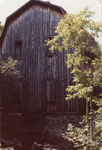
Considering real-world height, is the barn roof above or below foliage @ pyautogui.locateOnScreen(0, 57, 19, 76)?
above

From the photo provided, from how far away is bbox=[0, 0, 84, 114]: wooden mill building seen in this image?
14609 mm

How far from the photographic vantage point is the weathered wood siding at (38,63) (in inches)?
573

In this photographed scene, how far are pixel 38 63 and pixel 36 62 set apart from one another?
0.19 metres

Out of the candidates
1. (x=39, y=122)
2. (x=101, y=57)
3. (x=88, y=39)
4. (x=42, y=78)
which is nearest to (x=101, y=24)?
(x=88, y=39)

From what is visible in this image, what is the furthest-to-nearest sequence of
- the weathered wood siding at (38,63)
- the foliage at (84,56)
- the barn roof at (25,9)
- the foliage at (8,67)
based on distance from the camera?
the barn roof at (25,9)
the weathered wood siding at (38,63)
the foliage at (8,67)
the foliage at (84,56)

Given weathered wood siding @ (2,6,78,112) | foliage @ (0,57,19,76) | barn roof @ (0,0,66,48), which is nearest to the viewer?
foliage @ (0,57,19,76)

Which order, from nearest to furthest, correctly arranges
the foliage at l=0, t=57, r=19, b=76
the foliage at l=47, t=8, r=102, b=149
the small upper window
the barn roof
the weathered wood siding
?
the foliage at l=47, t=8, r=102, b=149 < the foliage at l=0, t=57, r=19, b=76 < the weathered wood siding < the barn roof < the small upper window

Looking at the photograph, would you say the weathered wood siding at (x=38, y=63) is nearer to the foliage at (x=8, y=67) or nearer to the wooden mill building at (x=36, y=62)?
the wooden mill building at (x=36, y=62)

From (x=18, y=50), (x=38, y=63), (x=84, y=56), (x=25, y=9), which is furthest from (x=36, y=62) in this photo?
(x=84, y=56)

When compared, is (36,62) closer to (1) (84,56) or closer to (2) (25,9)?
(2) (25,9)

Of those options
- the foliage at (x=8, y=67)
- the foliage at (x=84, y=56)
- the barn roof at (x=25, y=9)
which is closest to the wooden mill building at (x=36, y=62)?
the barn roof at (x=25, y=9)

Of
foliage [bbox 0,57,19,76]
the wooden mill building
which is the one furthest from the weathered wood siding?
foliage [bbox 0,57,19,76]

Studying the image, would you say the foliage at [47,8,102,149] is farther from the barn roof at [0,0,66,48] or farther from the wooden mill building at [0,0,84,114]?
the barn roof at [0,0,66,48]

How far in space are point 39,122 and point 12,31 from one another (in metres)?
7.18
